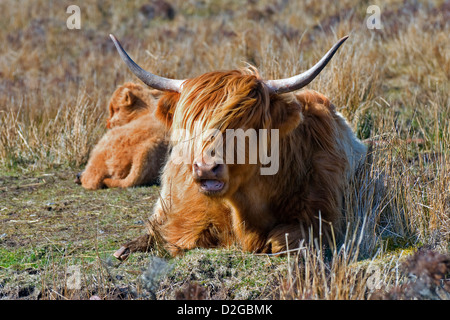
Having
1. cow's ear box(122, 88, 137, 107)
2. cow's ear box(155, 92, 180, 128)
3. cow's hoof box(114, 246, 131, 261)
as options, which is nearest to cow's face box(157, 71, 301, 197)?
cow's ear box(155, 92, 180, 128)

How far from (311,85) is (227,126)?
3.05 metres

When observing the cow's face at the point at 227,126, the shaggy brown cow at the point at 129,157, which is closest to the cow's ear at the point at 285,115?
the cow's face at the point at 227,126

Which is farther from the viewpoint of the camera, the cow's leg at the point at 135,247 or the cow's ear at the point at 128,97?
the cow's ear at the point at 128,97

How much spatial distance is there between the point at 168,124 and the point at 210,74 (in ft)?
1.83

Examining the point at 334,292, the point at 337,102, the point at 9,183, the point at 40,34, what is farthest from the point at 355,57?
the point at 40,34

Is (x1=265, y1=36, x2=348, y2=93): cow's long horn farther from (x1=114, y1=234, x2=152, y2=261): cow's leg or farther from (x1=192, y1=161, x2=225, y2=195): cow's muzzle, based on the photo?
(x1=114, y1=234, x2=152, y2=261): cow's leg

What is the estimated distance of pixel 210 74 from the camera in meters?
A: 4.12

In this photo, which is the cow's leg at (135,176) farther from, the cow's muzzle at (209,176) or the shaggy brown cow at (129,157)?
the cow's muzzle at (209,176)

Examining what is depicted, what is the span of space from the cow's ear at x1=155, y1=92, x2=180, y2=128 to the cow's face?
16cm

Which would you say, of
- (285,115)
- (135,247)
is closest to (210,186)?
(285,115)

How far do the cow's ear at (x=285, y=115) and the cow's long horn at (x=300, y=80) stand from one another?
3.6 inches

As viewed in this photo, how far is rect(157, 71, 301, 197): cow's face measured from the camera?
3719mm

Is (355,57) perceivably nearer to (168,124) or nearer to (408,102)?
(408,102)

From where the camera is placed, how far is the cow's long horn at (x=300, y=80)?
12.5 ft
